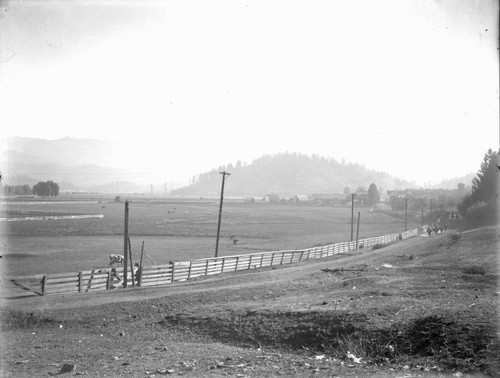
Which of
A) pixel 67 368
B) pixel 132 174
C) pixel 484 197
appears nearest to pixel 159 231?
pixel 132 174

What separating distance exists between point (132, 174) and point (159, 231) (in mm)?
10206

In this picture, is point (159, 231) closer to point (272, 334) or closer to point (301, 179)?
point (272, 334)

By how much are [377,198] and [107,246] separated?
77.8m

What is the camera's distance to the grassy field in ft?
122

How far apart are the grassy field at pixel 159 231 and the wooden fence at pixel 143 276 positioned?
629cm

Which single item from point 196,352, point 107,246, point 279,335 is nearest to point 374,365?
point 279,335

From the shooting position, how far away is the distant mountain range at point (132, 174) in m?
28.6

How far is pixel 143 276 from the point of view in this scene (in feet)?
84.8

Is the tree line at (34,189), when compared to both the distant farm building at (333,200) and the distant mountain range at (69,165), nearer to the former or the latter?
the distant mountain range at (69,165)

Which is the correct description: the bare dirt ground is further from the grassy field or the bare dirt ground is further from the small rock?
the grassy field

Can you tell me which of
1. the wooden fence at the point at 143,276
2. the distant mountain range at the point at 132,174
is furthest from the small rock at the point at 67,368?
the wooden fence at the point at 143,276

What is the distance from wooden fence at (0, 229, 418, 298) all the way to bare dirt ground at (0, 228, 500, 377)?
3156mm

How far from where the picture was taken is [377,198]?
110688 millimetres

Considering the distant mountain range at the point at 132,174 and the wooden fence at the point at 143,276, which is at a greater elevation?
the distant mountain range at the point at 132,174
